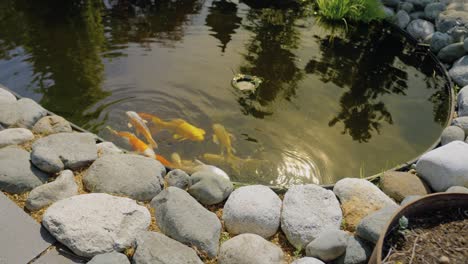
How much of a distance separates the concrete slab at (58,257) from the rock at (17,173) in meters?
0.62

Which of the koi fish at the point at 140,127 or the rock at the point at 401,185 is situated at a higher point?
the rock at the point at 401,185

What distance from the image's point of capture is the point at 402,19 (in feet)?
21.3

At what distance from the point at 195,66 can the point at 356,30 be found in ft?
9.94

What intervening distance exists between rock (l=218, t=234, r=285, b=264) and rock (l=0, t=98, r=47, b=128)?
212 cm

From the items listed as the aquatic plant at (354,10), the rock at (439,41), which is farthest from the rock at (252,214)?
the aquatic plant at (354,10)

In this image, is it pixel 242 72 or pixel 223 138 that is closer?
pixel 223 138

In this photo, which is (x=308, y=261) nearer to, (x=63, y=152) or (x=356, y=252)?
(x=356, y=252)

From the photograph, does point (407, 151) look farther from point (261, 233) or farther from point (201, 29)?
point (201, 29)

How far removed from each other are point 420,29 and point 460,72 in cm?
148

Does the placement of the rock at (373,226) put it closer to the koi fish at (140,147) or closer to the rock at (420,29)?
the koi fish at (140,147)

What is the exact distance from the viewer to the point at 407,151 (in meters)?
4.03

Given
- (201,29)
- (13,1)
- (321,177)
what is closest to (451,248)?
(321,177)

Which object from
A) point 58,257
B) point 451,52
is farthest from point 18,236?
point 451,52

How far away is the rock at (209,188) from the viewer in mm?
2877
